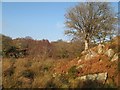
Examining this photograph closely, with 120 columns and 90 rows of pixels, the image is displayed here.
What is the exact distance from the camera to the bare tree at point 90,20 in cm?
3291

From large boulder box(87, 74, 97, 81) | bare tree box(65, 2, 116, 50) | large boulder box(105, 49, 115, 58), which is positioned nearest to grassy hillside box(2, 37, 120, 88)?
large boulder box(105, 49, 115, 58)

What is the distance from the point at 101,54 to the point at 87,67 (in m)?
2.55

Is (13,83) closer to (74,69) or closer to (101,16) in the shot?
(74,69)

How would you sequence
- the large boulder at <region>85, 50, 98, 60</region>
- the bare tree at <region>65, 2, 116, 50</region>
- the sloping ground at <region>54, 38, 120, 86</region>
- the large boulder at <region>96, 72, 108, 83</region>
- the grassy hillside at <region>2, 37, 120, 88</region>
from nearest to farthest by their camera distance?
the grassy hillside at <region>2, 37, 120, 88</region>, the large boulder at <region>96, 72, 108, 83</region>, the sloping ground at <region>54, 38, 120, 86</region>, the large boulder at <region>85, 50, 98, 60</region>, the bare tree at <region>65, 2, 116, 50</region>

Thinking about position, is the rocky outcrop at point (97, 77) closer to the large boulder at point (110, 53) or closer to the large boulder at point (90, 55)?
the large boulder at point (110, 53)

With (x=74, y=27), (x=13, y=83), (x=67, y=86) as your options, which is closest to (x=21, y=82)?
(x=13, y=83)

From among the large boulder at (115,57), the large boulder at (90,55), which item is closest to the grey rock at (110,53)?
the large boulder at (115,57)

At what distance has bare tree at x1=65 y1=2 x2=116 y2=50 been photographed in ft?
108

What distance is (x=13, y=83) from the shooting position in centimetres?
1557

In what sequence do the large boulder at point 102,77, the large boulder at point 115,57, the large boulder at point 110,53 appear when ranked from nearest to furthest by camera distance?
the large boulder at point 102,77
the large boulder at point 115,57
the large boulder at point 110,53

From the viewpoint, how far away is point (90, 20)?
33.0m

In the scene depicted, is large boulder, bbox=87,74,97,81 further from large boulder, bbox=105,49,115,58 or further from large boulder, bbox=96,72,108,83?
large boulder, bbox=105,49,115,58

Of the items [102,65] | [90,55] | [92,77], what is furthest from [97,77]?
[90,55]

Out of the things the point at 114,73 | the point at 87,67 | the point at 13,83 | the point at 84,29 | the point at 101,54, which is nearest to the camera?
the point at 13,83
